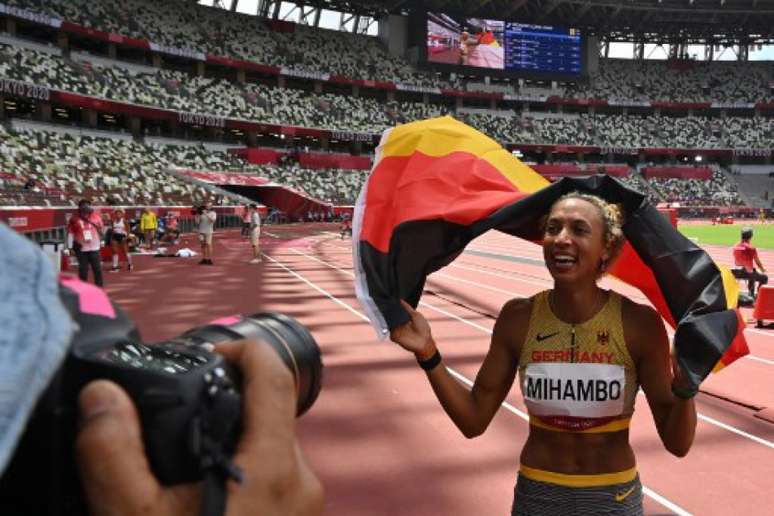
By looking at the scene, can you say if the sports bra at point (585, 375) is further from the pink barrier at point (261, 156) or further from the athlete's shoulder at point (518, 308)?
the pink barrier at point (261, 156)

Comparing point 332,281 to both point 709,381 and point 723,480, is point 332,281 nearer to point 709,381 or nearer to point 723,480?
point 709,381

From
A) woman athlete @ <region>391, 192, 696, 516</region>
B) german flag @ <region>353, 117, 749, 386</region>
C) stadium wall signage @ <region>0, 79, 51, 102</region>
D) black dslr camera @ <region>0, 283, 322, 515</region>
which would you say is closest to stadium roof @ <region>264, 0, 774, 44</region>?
stadium wall signage @ <region>0, 79, 51, 102</region>

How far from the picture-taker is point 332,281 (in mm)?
14305

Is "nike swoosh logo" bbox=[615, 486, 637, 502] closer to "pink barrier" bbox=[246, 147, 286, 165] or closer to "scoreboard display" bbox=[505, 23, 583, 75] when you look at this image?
"pink barrier" bbox=[246, 147, 286, 165]

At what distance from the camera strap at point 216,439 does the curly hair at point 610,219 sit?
1.59 meters

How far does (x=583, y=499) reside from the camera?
2023 millimetres

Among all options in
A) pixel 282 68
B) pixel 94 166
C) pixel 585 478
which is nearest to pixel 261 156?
pixel 282 68

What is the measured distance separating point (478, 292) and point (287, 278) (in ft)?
15.6

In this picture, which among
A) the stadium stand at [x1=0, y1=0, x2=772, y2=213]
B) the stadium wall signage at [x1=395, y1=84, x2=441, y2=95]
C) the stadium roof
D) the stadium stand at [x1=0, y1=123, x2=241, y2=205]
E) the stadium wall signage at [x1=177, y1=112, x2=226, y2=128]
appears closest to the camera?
the stadium stand at [x1=0, y1=123, x2=241, y2=205]

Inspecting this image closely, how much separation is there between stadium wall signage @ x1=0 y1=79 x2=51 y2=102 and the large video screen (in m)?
34.6

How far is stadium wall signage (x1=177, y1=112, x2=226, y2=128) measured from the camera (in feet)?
141

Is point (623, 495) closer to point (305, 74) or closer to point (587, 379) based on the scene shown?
point (587, 379)

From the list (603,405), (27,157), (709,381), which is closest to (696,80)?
(27,157)

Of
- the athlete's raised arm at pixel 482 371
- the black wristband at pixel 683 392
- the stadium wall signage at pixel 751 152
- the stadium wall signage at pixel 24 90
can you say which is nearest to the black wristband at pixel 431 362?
the athlete's raised arm at pixel 482 371
